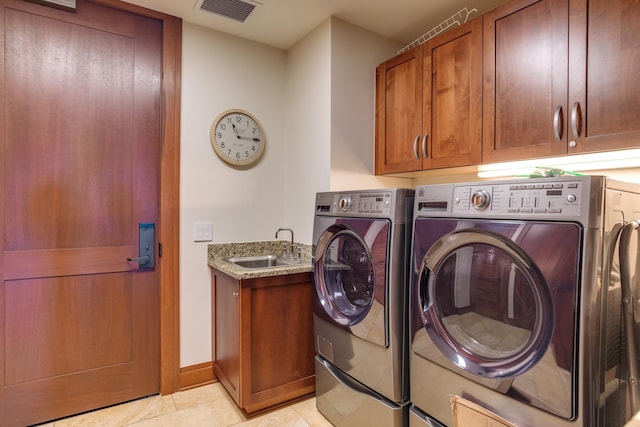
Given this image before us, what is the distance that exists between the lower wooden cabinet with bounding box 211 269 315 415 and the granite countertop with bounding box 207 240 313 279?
0.04 meters

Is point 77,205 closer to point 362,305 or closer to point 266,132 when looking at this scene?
point 266,132

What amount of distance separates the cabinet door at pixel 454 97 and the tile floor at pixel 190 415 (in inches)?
65.0

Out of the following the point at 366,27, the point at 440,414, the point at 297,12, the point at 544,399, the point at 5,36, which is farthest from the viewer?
the point at 366,27

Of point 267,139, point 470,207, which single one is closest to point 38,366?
point 267,139

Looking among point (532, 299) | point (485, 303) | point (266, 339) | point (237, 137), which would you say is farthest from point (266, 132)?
point (532, 299)

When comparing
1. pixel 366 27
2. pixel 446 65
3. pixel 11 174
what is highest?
pixel 366 27

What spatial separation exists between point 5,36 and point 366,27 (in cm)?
211

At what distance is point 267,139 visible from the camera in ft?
8.93

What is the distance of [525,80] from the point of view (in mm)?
1633

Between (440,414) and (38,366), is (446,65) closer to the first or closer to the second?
(440,414)

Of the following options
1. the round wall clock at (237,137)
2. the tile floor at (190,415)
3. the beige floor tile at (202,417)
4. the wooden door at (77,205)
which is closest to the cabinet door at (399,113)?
the round wall clock at (237,137)

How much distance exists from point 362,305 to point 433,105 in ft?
3.98

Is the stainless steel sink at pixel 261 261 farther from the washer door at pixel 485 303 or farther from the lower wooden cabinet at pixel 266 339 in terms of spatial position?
the washer door at pixel 485 303

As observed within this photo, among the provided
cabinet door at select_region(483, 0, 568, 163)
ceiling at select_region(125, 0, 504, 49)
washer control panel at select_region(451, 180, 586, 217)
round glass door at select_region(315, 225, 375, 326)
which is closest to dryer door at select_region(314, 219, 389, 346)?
round glass door at select_region(315, 225, 375, 326)
